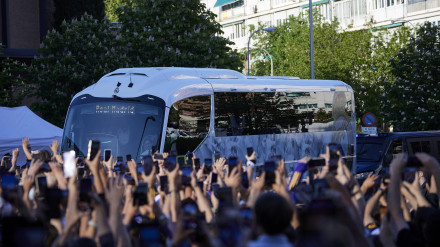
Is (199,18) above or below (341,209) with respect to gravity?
above

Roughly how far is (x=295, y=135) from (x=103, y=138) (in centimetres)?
533

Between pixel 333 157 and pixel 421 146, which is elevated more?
pixel 333 157

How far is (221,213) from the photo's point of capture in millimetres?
4992

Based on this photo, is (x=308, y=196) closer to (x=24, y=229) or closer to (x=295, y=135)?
(x=24, y=229)

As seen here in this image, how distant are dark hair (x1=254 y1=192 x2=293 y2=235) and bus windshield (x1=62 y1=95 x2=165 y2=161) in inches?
447

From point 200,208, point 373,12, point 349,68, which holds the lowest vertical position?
point 200,208

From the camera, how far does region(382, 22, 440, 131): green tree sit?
29.0 m

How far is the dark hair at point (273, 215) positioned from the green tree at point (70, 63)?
2378 centimetres

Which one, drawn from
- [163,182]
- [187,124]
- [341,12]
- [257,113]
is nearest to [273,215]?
[163,182]

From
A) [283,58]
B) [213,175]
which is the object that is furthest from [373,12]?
[213,175]

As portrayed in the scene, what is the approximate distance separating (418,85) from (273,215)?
2689cm

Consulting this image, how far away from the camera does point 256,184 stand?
20.3 ft

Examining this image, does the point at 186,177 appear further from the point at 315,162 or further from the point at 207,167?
the point at 207,167

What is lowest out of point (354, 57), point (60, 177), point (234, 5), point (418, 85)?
point (60, 177)
